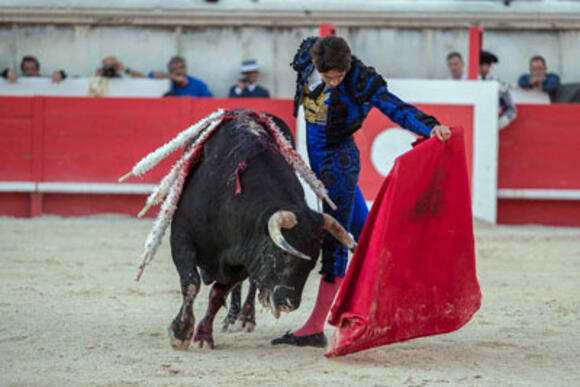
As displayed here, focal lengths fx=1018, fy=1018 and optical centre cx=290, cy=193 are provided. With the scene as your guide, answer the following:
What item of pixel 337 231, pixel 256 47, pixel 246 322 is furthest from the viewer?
pixel 256 47

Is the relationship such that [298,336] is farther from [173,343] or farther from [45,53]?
[45,53]

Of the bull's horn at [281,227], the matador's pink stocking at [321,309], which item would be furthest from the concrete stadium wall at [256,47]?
the bull's horn at [281,227]

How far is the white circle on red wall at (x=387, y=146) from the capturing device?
793cm

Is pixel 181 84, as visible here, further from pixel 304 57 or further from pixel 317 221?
pixel 317 221

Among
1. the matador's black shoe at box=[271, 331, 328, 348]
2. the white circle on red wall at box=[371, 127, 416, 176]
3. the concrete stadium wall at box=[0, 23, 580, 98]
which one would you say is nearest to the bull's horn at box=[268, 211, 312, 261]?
the matador's black shoe at box=[271, 331, 328, 348]

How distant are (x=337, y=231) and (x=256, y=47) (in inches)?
319

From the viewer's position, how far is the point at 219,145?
375 cm

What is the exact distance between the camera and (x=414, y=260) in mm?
3398

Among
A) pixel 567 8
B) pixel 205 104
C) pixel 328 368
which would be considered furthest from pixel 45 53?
pixel 328 368

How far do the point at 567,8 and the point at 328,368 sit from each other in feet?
30.0

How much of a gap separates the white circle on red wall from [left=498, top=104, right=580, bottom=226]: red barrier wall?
87 centimetres

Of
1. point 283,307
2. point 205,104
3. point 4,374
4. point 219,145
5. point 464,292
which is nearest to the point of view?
point 4,374

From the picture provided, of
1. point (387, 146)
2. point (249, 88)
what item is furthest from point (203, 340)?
point (249, 88)

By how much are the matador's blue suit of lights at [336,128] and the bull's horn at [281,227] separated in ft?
1.38
